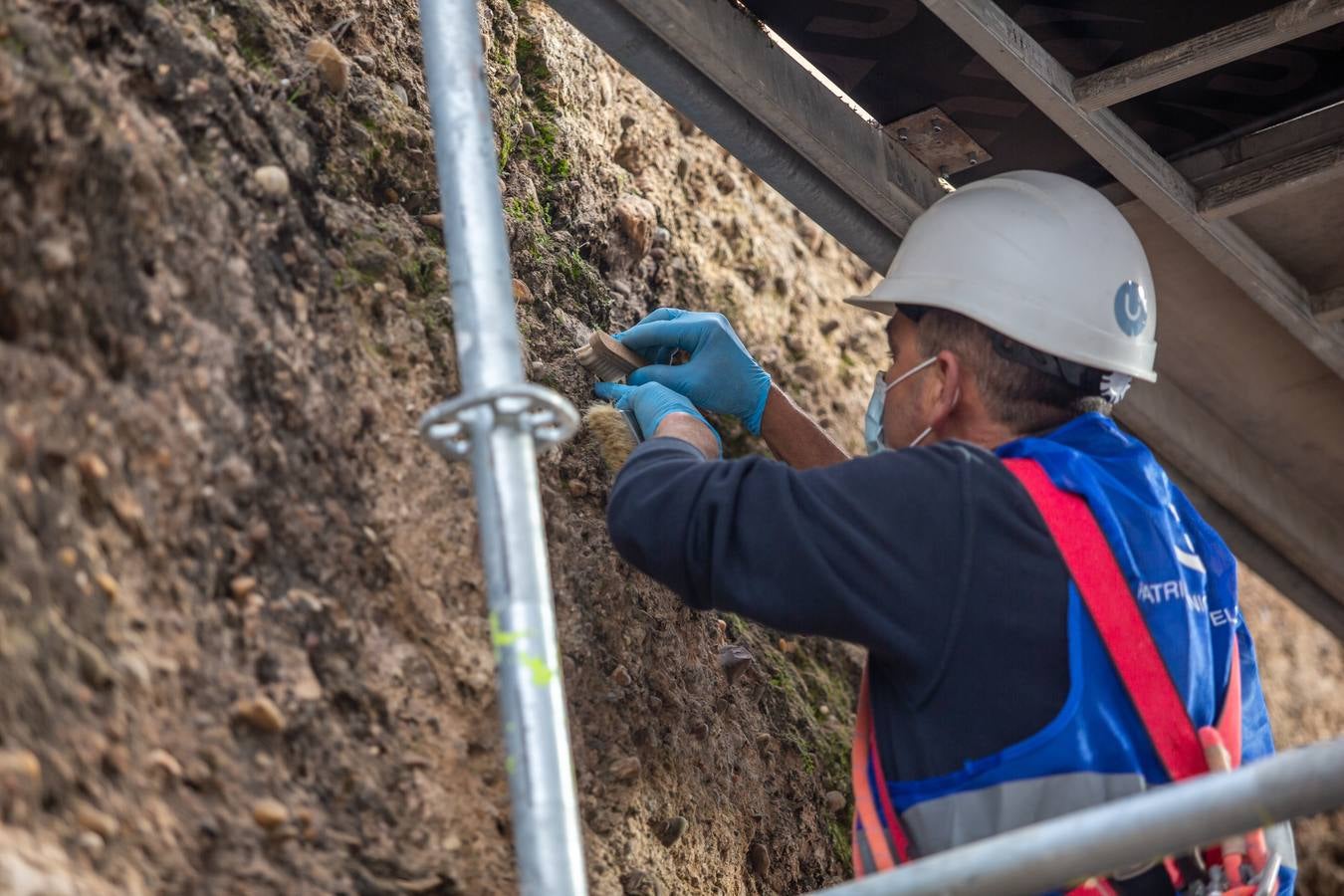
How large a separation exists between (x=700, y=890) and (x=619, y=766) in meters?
0.29

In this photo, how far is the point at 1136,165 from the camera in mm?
2471

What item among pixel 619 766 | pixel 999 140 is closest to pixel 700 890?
pixel 619 766

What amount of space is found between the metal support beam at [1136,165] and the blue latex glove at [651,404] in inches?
29.9

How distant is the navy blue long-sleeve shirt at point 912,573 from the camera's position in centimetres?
202

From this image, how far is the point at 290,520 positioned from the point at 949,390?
109cm

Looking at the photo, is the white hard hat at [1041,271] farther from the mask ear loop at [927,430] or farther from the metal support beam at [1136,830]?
the metal support beam at [1136,830]

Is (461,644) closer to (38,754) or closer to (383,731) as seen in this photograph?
(383,731)

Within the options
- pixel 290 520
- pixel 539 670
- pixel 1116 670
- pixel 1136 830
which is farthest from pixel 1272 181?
pixel 290 520

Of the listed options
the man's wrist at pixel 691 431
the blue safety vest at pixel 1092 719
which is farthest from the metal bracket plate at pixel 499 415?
the blue safety vest at pixel 1092 719

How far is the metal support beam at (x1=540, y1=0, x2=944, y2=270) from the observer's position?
91.0 inches

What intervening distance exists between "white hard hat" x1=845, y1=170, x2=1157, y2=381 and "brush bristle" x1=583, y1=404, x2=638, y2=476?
513 millimetres

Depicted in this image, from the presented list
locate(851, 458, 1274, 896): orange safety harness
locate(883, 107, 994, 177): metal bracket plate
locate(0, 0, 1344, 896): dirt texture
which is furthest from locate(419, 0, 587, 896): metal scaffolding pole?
locate(883, 107, 994, 177): metal bracket plate

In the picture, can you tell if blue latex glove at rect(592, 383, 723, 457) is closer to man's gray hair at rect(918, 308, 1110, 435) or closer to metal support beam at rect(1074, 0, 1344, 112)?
man's gray hair at rect(918, 308, 1110, 435)

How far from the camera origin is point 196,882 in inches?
63.1
